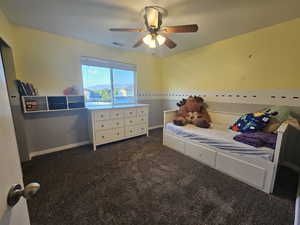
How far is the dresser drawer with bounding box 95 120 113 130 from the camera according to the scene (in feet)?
8.35

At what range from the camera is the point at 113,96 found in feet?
10.8

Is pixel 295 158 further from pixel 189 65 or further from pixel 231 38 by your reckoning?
pixel 189 65

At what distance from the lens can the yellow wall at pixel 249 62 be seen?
1896mm

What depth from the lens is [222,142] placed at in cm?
183

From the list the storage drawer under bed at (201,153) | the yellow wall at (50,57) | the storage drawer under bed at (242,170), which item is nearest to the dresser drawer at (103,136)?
the yellow wall at (50,57)

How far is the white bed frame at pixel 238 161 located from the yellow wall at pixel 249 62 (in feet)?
2.39

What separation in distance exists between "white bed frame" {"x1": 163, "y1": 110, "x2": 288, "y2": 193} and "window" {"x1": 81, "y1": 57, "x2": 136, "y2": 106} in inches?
68.2

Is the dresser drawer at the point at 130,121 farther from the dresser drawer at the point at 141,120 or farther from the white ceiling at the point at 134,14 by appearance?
the white ceiling at the point at 134,14

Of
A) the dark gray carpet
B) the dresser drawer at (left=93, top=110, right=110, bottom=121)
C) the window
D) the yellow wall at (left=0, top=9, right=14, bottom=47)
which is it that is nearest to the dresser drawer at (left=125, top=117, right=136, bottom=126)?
the dresser drawer at (left=93, top=110, right=110, bottom=121)

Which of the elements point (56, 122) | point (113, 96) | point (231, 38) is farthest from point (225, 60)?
point (56, 122)

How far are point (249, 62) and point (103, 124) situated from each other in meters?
3.00

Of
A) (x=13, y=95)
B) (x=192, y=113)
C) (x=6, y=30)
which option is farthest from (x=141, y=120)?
(x=6, y=30)

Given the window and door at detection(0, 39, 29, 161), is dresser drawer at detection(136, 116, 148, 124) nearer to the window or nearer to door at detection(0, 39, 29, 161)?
the window

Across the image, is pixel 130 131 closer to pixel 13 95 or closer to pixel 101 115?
pixel 101 115
